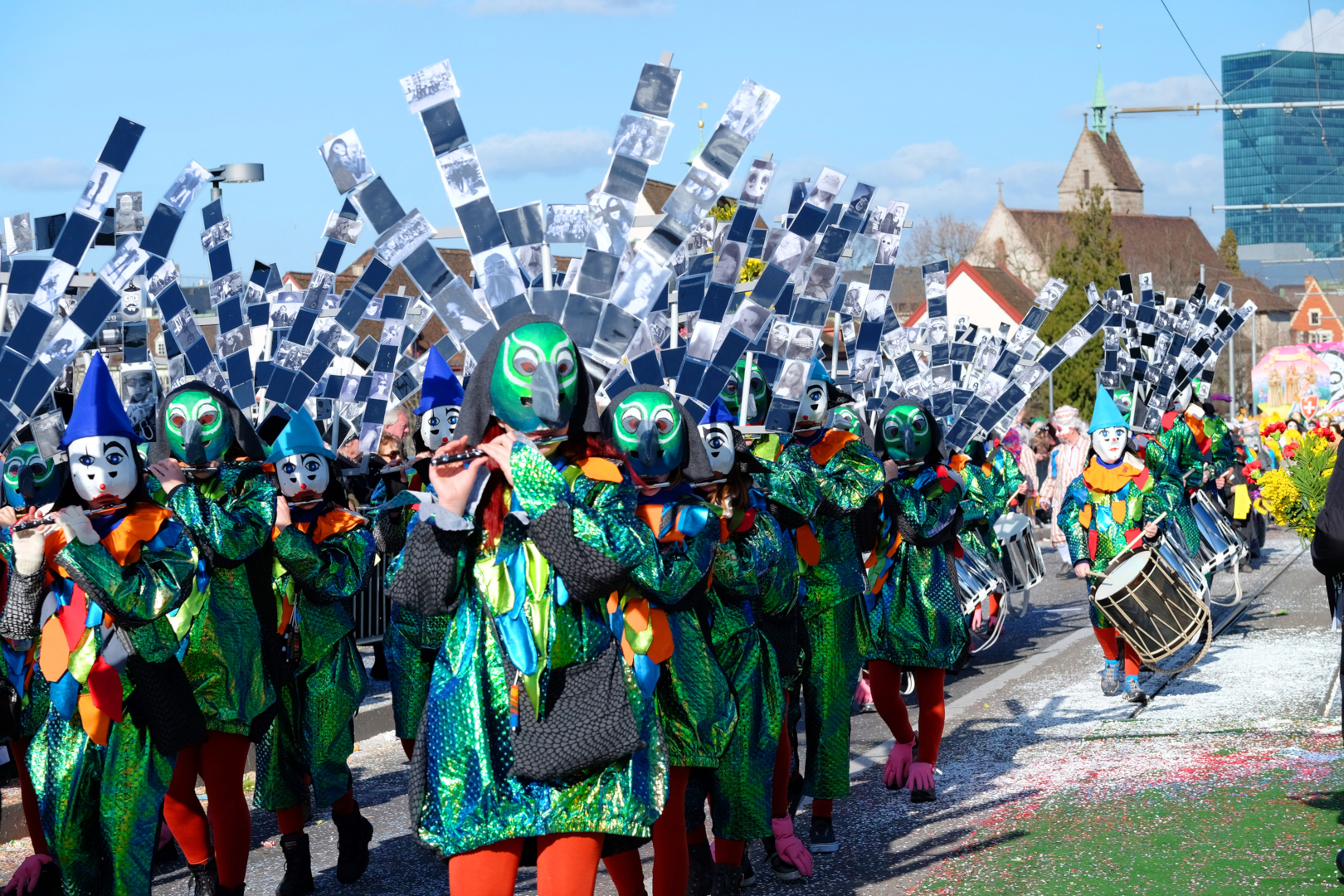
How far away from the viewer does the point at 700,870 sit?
502 centimetres

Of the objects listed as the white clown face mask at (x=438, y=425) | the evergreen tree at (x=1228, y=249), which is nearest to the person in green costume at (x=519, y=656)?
the white clown face mask at (x=438, y=425)

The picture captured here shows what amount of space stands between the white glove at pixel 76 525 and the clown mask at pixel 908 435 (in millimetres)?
3779

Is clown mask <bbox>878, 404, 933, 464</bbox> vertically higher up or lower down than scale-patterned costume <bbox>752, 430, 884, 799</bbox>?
higher up

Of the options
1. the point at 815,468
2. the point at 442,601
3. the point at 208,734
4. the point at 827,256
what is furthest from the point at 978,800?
the point at 442,601

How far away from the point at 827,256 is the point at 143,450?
2.75 meters

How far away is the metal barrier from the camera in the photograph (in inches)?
393

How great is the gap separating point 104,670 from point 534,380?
5.65 ft

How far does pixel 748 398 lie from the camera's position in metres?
5.75

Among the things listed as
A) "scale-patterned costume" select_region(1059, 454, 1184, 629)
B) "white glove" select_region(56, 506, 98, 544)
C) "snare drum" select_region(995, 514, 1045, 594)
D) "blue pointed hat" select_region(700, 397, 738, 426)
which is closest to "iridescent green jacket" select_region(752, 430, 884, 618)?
"blue pointed hat" select_region(700, 397, 738, 426)

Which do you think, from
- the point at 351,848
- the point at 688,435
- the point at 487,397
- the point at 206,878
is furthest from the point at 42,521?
the point at 351,848

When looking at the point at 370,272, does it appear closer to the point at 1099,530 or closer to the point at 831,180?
the point at 831,180

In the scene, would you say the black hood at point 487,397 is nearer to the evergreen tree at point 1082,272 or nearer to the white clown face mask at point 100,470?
the white clown face mask at point 100,470

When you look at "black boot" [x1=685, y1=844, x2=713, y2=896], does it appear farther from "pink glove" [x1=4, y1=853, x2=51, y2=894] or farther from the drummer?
the drummer

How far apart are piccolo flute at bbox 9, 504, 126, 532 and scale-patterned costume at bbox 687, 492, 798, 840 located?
5.77ft
